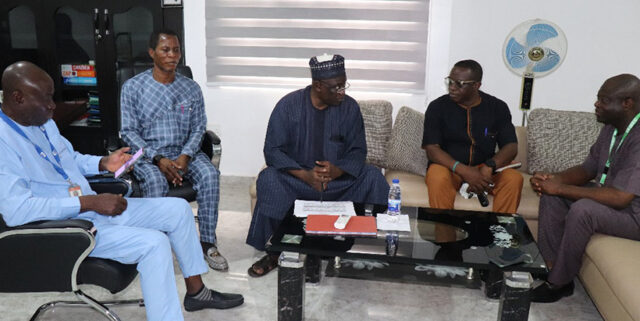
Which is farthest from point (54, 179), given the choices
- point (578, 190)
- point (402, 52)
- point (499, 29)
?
point (499, 29)

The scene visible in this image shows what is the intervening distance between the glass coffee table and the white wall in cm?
193

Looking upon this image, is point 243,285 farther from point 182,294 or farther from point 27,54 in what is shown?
point 27,54

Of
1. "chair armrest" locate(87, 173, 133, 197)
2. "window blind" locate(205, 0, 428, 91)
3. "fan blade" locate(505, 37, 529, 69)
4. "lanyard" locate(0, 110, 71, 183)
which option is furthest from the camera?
"window blind" locate(205, 0, 428, 91)

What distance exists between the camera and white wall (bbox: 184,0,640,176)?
4457 millimetres

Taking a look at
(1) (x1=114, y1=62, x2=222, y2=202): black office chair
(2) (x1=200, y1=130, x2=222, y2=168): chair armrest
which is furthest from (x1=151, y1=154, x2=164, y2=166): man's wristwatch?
(2) (x1=200, y1=130, x2=222, y2=168): chair armrest

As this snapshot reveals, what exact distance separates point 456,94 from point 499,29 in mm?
1166

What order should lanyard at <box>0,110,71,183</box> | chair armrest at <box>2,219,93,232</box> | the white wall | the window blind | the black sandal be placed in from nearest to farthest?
chair armrest at <box>2,219,93,232</box>
lanyard at <box>0,110,71,183</box>
the black sandal
the white wall
the window blind

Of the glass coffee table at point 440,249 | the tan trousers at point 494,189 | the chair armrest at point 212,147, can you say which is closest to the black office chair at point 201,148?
the chair armrest at point 212,147

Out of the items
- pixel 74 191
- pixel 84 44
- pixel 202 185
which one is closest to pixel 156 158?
pixel 202 185

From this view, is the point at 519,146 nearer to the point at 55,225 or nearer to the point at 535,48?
the point at 535,48

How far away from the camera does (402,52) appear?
4.71m

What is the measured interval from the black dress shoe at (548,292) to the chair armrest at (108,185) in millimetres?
2243

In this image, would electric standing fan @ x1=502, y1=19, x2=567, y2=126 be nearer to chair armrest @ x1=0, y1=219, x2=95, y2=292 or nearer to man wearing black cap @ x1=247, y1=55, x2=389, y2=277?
man wearing black cap @ x1=247, y1=55, x2=389, y2=277

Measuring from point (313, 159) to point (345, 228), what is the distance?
37.0 inches
